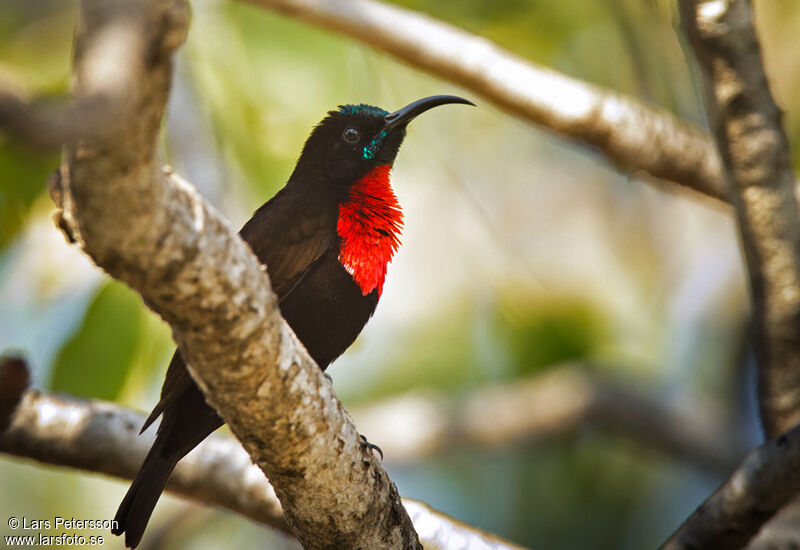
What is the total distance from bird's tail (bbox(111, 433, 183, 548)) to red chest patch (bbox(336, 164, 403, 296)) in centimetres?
85

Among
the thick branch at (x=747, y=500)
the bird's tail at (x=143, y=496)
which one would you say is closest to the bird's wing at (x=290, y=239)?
the bird's tail at (x=143, y=496)

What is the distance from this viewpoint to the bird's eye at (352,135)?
3.73 m

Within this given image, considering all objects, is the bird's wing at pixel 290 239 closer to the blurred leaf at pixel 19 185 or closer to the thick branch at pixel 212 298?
the thick branch at pixel 212 298

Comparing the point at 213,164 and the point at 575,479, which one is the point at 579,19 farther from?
the point at 575,479

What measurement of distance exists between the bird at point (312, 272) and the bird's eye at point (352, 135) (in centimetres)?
15

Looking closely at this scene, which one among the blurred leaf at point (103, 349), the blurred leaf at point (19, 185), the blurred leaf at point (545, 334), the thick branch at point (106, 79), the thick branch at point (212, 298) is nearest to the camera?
the thick branch at point (106, 79)

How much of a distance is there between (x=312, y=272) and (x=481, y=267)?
424 centimetres

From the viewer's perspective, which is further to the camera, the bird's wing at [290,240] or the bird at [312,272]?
the bird's wing at [290,240]

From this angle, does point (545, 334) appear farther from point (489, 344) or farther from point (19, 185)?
point (19, 185)

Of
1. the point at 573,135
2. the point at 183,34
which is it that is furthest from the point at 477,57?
the point at 183,34

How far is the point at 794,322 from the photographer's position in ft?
A: 12.3

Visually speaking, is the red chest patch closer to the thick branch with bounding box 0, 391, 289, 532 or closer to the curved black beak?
the curved black beak

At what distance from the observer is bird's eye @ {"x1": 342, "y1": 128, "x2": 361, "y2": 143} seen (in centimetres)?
373

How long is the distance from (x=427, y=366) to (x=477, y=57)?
3.95m
